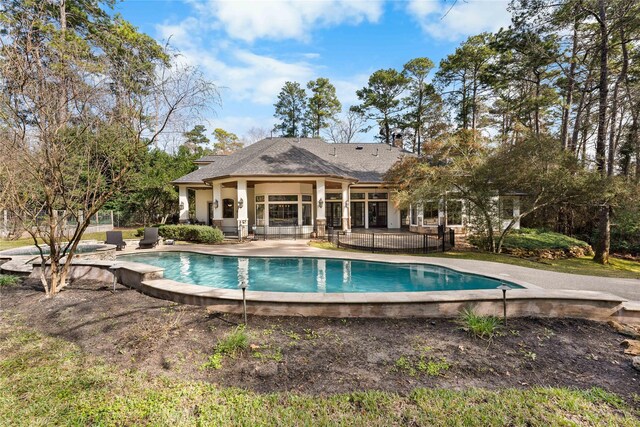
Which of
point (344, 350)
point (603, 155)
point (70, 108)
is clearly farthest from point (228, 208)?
point (603, 155)

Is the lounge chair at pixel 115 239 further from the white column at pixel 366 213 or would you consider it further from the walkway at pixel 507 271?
the white column at pixel 366 213

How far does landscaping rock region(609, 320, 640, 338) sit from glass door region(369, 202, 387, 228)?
17.1m

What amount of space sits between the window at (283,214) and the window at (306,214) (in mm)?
579

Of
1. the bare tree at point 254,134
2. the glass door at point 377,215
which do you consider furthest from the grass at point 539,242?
the bare tree at point 254,134

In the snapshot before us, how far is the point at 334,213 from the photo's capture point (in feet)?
69.7

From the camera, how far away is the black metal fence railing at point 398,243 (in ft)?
42.2

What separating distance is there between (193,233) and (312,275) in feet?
29.9

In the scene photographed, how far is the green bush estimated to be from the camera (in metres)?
15.1

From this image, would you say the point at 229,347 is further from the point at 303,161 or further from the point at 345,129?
the point at 345,129

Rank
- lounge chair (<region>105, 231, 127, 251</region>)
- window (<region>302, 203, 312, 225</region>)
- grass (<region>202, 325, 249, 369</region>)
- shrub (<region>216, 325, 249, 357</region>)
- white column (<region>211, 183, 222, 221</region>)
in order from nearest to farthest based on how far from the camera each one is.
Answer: grass (<region>202, 325, 249, 369</region>) < shrub (<region>216, 325, 249, 357</region>) < lounge chair (<region>105, 231, 127, 251</region>) < window (<region>302, 203, 312, 225</region>) < white column (<region>211, 183, 222, 221</region>)

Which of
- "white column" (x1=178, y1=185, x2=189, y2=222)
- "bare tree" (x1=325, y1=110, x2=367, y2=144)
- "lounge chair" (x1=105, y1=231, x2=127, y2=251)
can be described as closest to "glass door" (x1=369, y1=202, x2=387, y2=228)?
"white column" (x1=178, y1=185, x2=189, y2=222)

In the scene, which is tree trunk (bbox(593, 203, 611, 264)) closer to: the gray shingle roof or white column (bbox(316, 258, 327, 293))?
the gray shingle roof

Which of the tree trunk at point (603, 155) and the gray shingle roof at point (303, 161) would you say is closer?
the tree trunk at point (603, 155)

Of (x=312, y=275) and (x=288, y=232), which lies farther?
(x=288, y=232)
